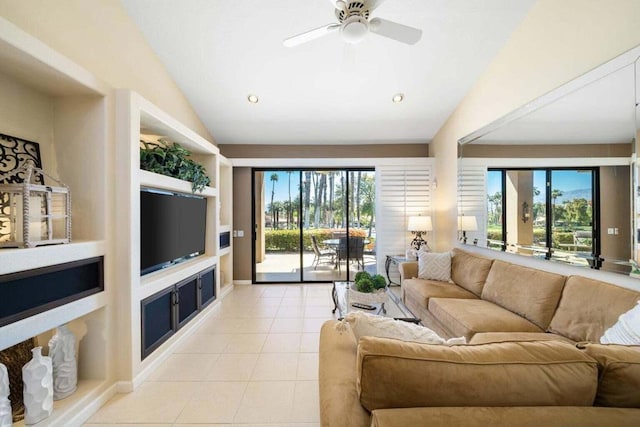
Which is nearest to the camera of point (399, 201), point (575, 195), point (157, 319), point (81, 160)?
point (81, 160)

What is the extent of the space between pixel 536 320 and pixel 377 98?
3.27 m

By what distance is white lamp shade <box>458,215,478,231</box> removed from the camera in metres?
3.89

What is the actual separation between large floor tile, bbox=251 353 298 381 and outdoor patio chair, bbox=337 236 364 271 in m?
3.00

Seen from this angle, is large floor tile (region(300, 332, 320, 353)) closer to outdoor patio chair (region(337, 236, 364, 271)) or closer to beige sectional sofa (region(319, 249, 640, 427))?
beige sectional sofa (region(319, 249, 640, 427))

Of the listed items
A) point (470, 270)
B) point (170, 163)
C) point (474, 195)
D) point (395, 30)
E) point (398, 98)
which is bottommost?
point (470, 270)

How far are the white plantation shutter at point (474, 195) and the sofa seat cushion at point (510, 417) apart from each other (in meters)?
3.08

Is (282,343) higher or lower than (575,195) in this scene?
lower

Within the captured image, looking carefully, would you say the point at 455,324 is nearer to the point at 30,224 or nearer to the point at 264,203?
the point at 30,224

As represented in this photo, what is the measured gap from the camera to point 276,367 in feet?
8.29

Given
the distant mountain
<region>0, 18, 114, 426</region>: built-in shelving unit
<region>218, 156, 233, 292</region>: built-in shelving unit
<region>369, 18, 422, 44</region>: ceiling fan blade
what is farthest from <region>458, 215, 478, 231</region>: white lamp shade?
<region>0, 18, 114, 426</region>: built-in shelving unit

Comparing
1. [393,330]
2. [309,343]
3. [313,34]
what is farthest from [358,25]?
[309,343]

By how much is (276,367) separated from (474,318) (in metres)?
1.82

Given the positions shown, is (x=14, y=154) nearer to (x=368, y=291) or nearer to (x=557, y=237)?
(x=368, y=291)

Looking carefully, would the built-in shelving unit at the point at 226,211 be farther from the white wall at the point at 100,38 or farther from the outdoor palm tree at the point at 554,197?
the outdoor palm tree at the point at 554,197
